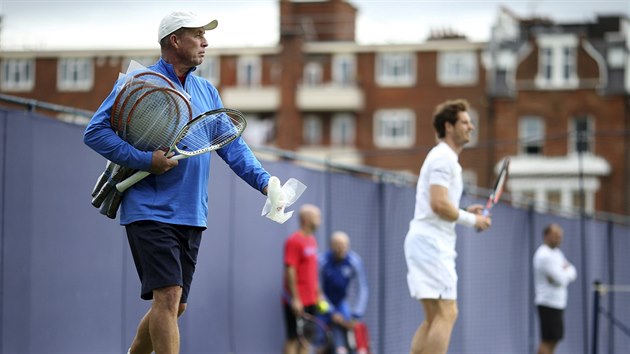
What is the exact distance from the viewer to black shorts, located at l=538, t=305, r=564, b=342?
15750 mm

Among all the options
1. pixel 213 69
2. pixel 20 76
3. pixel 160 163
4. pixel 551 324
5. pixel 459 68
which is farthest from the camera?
pixel 213 69

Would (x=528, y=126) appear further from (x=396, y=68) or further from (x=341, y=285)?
(x=341, y=285)

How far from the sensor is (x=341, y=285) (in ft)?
47.8

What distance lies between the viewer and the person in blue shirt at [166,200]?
641cm

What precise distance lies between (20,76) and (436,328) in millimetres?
66803

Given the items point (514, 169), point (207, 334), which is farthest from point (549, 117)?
point (207, 334)

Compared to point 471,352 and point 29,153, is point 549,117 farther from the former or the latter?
point 29,153

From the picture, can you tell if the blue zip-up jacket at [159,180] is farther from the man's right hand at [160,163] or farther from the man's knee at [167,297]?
the man's knee at [167,297]

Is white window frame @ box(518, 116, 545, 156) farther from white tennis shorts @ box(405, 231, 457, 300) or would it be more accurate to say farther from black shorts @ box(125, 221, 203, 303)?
black shorts @ box(125, 221, 203, 303)

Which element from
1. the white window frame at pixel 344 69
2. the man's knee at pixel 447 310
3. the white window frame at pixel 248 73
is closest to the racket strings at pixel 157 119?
the man's knee at pixel 447 310

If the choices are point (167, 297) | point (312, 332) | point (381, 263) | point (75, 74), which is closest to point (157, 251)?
point (167, 297)

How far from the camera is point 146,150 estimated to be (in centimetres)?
655

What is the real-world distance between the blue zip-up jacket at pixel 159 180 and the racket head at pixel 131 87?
0.11 ft

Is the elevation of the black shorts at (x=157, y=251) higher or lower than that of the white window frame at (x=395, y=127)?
lower
